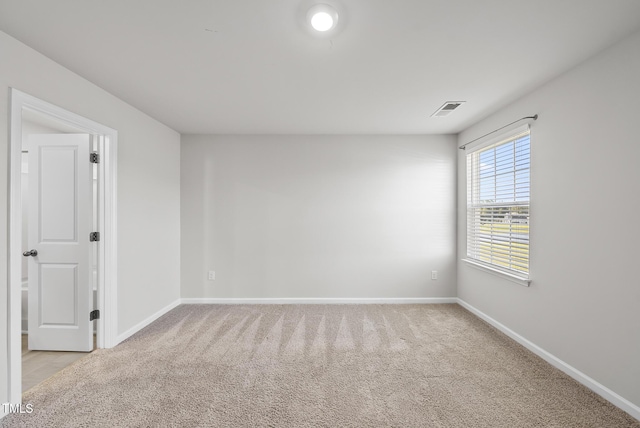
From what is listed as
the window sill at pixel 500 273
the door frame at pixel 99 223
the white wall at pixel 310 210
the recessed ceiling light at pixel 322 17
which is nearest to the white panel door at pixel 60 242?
the door frame at pixel 99 223

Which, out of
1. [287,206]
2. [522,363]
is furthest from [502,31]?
[287,206]

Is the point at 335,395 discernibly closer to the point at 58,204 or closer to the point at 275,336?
the point at 275,336

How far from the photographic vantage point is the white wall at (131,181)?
Result: 5.98 feet

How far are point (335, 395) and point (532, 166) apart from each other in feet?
8.84

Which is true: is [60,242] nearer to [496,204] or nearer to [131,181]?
[131,181]

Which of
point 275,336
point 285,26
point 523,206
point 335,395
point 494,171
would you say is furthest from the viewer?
point 494,171

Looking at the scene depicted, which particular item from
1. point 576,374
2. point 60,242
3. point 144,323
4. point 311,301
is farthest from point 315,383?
point 60,242

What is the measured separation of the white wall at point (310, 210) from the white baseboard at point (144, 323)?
32 centimetres

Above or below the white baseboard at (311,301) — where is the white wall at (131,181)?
above

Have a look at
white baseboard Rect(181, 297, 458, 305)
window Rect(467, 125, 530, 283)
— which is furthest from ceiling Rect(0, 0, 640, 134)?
white baseboard Rect(181, 297, 458, 305)

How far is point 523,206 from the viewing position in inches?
111

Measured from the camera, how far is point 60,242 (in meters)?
2.65

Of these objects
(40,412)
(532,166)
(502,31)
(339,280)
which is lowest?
(40,412)

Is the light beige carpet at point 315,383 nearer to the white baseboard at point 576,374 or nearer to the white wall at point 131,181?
the white baseboard at point 576,374
